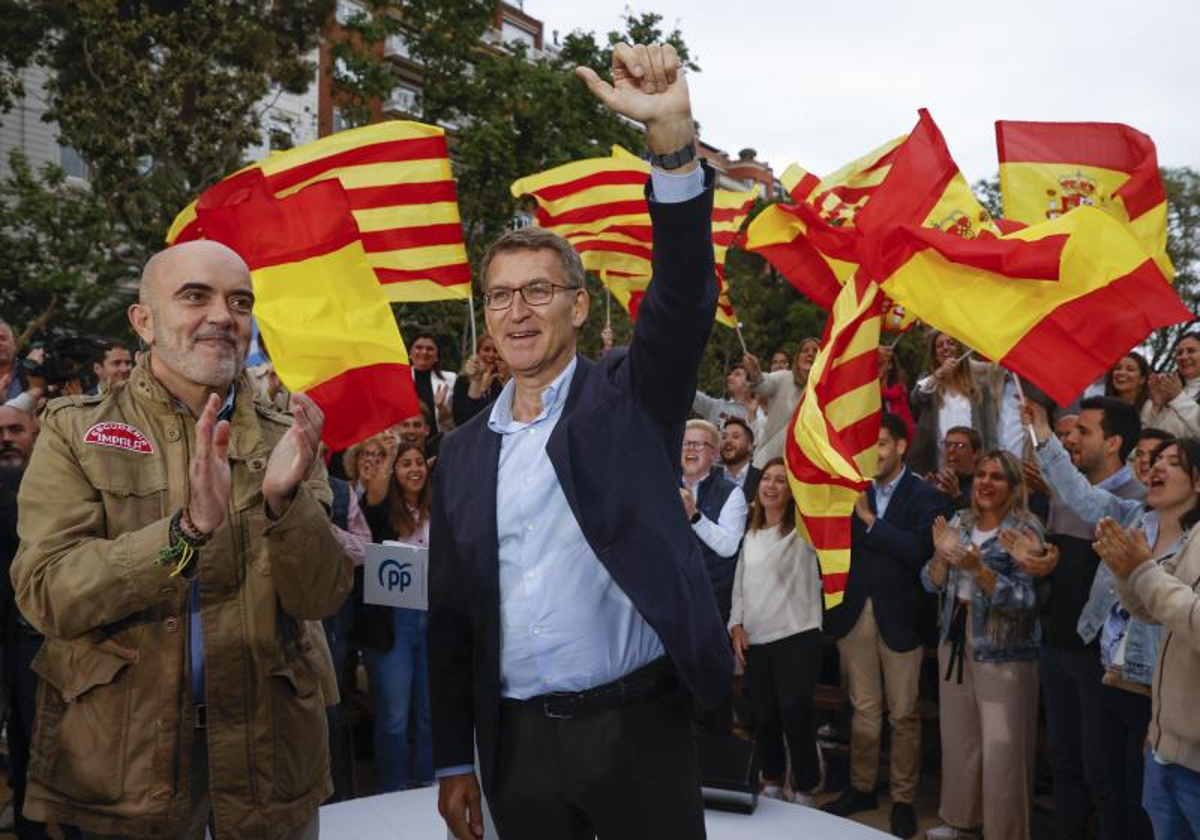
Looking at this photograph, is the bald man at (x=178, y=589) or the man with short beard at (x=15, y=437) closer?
the bald man at (x=178, y=589)

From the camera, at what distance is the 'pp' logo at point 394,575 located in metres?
4.61

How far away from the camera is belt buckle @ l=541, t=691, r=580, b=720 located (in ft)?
7.99

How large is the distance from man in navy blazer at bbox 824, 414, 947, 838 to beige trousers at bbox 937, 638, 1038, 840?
1.51ft

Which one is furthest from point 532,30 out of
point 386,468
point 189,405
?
point 189,405

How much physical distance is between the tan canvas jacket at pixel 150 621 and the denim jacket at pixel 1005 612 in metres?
3.89

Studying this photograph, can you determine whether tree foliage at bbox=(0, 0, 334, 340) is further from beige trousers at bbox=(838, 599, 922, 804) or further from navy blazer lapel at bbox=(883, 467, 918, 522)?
beige trousers at bbox=(838, 599, 922, 804)

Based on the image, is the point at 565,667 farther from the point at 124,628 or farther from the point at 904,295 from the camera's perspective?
the point at 904,295

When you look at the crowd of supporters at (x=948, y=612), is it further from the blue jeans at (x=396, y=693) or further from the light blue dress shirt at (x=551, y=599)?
the light blue dress shirt at (x=551, y=599)

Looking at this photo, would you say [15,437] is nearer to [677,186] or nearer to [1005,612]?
[677,186]

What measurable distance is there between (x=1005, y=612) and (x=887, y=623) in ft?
2.86

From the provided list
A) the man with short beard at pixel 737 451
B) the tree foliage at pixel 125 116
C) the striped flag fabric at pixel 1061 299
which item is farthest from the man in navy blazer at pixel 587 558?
the tree foliage at pixel 125 116

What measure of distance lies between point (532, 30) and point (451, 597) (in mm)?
52142

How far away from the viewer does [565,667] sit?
2461mm

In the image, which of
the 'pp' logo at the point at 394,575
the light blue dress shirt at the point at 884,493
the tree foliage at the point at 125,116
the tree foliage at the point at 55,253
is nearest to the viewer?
the 'pp' logo at the point at 394,575
